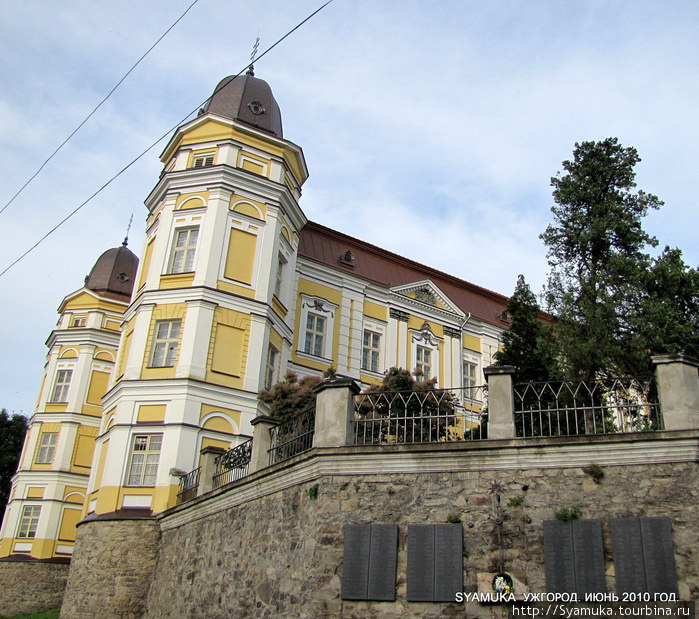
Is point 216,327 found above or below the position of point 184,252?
below

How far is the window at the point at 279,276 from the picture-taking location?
26.9 meters

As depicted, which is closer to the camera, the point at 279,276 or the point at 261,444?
the point at 261,444

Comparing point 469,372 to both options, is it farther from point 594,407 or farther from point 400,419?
point 594,407

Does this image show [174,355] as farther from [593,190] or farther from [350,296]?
[593,190]

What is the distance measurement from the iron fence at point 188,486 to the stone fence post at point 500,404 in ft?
30.6

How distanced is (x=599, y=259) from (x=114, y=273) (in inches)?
1064

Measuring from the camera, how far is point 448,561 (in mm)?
11977

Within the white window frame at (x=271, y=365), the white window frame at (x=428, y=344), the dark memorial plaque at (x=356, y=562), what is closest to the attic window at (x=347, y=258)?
the white window frame at (x=428, y=344)

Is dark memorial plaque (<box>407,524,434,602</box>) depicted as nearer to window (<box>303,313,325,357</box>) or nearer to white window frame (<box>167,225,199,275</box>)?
white window frame (<box>167,225,199,275</box>)

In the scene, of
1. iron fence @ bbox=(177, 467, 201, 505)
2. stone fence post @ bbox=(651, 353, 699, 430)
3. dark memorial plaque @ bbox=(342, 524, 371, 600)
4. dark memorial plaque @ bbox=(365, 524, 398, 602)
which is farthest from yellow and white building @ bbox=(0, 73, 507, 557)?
stone fence post @ bbox=(651, 353, 699, 430)

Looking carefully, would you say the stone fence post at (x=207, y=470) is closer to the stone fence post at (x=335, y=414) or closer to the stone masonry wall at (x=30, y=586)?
the stone fence post at (x=335, y=414)

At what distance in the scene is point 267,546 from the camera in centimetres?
1409

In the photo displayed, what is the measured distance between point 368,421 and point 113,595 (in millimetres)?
9540

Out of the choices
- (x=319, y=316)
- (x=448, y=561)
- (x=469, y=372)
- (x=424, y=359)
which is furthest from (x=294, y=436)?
(x=469, y=372)
